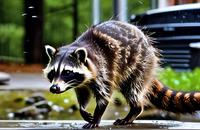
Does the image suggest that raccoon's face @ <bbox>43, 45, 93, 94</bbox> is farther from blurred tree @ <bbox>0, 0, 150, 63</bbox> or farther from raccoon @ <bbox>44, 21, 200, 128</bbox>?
blurred tree @ <bbox>0, 0, 150, 63</bbox>

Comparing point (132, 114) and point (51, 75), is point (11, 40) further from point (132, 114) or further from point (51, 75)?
point (51, 75)

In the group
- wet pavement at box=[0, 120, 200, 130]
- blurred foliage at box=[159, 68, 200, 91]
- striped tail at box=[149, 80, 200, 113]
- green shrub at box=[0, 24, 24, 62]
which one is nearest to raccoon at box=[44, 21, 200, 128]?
striped tail at box=[149, 80, 200, 113]

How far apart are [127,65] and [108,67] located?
0.20 meters

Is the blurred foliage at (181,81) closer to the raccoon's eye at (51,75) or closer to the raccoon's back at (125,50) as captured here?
the raccoon's back at (125,50)

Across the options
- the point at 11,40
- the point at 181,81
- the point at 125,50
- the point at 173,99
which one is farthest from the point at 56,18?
the point at 125,50

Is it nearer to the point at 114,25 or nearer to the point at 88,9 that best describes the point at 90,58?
the point at 114,25

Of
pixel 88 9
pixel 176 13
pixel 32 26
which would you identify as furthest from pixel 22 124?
pixel 88 9

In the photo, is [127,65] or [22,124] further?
[22,124]

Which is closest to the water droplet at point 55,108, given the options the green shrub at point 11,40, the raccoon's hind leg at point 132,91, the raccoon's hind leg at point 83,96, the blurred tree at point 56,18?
the raccoon's hind leg at point 132,91

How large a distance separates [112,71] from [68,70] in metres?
0.42

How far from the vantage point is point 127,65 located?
568 cm

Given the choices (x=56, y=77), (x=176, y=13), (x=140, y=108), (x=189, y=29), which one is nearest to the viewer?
(x=56, y=77)

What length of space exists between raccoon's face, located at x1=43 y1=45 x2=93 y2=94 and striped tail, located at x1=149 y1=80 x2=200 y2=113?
0.89 meters

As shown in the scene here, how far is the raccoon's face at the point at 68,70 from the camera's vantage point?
17.0 ft
